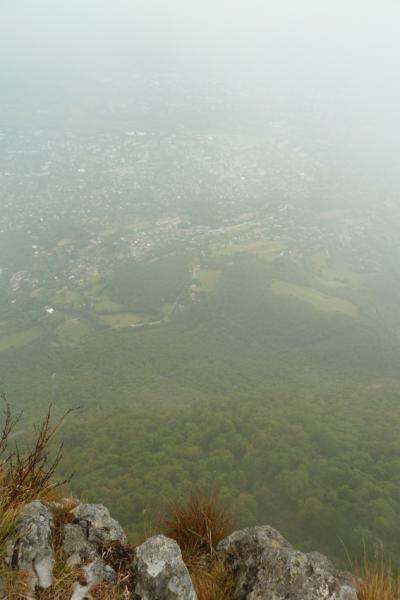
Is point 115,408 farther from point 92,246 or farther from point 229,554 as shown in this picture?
point 92,246

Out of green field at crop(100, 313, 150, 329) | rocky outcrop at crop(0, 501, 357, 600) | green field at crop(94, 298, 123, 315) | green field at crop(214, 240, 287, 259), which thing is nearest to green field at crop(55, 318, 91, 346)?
green field at crop(100, 313, 150, 329)

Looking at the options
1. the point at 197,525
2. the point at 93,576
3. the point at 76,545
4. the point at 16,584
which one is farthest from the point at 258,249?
the point at 16,584

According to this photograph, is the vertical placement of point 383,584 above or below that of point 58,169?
above

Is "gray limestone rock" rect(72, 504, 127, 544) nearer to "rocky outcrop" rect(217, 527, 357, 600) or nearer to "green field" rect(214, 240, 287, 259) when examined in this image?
"rocky outcrop" rect(217, 527, 357, 600)

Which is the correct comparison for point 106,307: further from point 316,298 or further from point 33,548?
point 33,548

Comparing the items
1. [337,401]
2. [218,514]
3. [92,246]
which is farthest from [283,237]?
[218,514]
